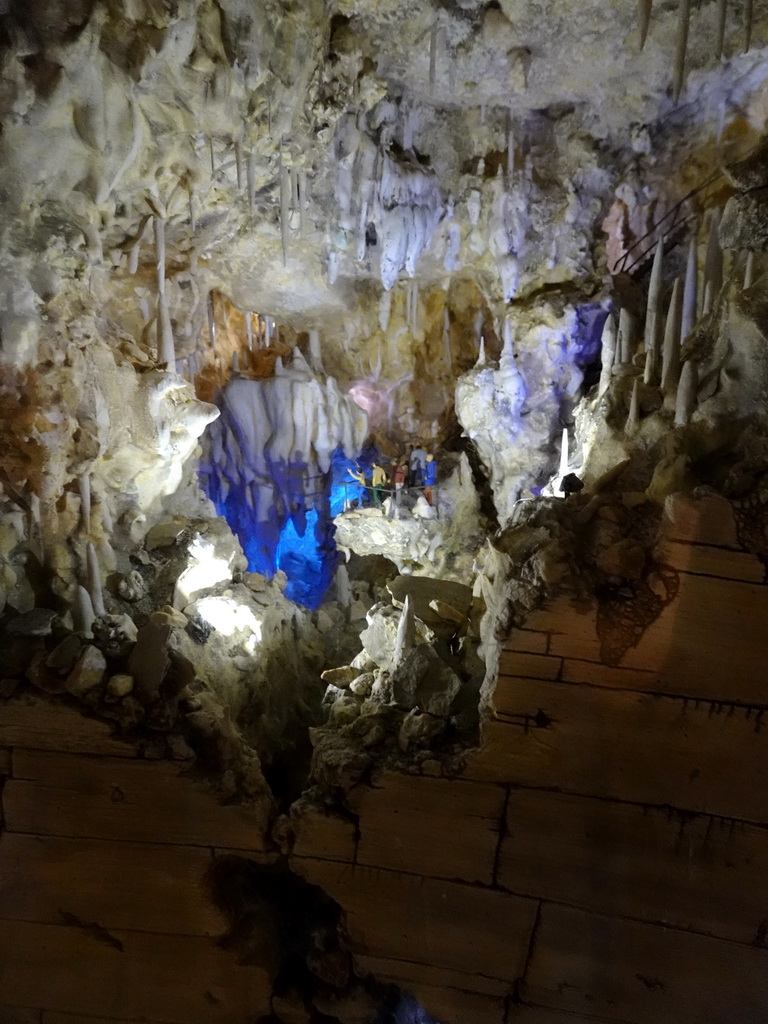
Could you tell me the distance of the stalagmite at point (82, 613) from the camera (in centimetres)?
482

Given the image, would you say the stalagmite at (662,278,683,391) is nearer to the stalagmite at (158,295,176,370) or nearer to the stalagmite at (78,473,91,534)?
the stalagmite at (78,473,91,534)

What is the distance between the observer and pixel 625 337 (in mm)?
6734

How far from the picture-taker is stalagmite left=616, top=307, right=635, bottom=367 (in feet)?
22.1

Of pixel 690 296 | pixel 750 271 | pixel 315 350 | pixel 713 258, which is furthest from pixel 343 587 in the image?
pixel 750 271

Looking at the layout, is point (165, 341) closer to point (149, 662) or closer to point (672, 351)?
point (149, 662)

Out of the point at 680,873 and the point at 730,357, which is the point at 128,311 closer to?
the point at 730,357

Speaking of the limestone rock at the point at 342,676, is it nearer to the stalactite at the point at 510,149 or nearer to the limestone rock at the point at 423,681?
the limestone rock at the point at 423,681

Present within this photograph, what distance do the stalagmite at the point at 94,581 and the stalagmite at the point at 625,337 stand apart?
18.7 ft

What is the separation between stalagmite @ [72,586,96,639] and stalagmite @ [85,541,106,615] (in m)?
0.12

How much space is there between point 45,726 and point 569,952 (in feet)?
11.8

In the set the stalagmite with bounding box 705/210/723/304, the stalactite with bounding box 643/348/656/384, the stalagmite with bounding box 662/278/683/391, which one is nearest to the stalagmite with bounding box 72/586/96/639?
the stalagmite with bounding box 662/278/683/391

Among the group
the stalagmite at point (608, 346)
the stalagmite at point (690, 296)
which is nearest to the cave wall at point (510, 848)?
the stalagmite at point (690, 296)

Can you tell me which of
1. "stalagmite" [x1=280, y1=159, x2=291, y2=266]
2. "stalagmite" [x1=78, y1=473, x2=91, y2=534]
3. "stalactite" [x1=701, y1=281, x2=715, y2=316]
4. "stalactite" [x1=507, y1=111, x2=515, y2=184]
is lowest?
"stalagmite" [x1=78, y1=473, x2=91, y2=534]

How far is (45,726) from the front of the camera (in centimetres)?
387
